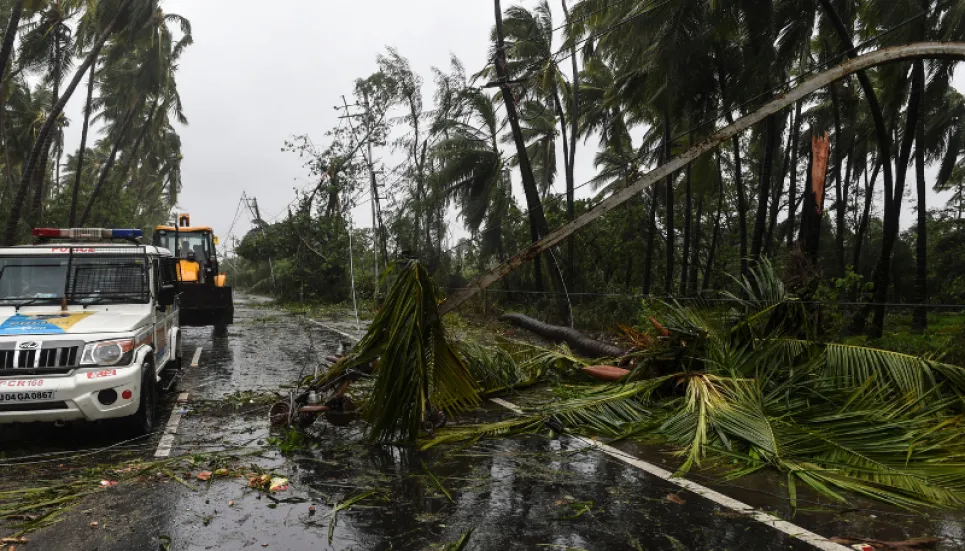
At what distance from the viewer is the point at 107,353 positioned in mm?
6445

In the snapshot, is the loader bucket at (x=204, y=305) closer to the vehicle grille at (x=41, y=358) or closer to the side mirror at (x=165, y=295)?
the side mirror at (x=165, y=295)

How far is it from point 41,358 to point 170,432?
4.92 feet

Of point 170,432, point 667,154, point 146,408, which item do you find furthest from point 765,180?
point 146,408

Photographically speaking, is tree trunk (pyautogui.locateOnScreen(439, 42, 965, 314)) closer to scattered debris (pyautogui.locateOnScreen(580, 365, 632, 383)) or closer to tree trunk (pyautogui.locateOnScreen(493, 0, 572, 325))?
scattered debris (pyautogui.locateOnScreen(580, 365, 632, 383))

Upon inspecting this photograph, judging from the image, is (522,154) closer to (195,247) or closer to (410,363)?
(195,247)

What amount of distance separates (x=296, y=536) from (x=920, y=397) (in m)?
5.09

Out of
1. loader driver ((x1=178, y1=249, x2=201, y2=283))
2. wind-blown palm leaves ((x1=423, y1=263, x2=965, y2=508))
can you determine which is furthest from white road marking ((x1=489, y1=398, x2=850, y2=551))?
loader driver ((x1=178, y1=249, x2=201, y2=283))

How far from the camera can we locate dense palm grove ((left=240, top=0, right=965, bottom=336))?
1569 centimetres

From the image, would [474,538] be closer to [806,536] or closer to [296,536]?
[296,536]

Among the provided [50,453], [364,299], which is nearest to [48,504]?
[50,453]

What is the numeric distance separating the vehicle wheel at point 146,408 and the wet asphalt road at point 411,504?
16 cm

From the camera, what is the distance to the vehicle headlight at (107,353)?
6.36 meters

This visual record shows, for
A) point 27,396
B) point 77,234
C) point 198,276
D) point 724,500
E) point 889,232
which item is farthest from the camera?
point 198,276

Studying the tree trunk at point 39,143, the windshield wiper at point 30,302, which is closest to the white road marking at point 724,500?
the windshield wiper at point 30,302
